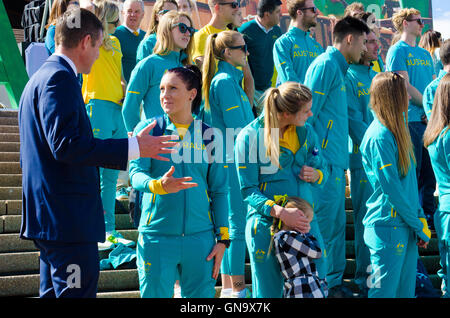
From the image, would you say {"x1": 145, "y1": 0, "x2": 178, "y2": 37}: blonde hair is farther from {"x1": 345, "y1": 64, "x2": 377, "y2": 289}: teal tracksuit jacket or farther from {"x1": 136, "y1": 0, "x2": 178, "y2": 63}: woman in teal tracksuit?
{"x1": 345, "y1": 64, "x2": 377, "y2": 289}: teal tracksuit jacket

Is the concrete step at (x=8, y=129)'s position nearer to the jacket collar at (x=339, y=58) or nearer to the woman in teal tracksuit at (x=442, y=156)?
the jacket collar at (x=339, y=58)

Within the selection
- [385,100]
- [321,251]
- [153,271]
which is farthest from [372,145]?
[153,271]

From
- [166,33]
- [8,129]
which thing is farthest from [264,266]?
[8,129]

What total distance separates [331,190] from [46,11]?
5624 mm

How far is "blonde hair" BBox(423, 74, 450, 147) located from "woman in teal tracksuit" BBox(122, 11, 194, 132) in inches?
88.0

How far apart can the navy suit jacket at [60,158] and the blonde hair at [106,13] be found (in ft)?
9.56

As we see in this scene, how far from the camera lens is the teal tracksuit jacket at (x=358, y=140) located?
18.0 ft

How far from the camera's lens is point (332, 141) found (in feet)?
17.5

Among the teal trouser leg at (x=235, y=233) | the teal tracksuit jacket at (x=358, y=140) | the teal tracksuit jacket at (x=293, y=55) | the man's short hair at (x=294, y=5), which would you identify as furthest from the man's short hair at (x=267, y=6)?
the teal trouser leg at (x=235, y=233)

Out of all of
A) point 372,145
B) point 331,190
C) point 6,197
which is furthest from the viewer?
point 6,197

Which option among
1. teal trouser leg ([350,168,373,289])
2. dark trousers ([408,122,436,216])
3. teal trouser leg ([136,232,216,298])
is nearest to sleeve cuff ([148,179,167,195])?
teal trouser leg ([136,232,216,298])

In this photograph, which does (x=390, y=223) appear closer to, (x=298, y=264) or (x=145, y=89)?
(x=298, y=264)

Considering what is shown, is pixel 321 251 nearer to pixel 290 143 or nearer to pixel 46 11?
pixel 290 143
